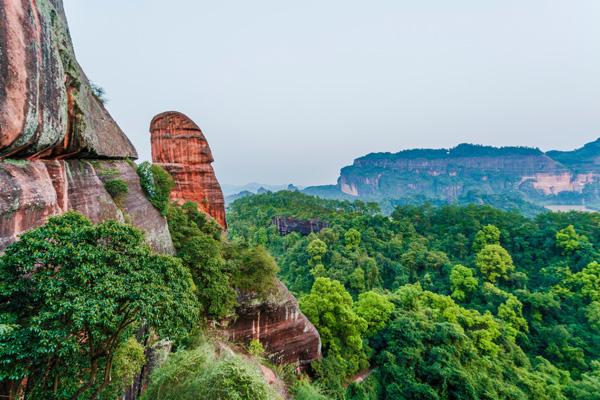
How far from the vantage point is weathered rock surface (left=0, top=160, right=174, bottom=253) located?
5.72 meters

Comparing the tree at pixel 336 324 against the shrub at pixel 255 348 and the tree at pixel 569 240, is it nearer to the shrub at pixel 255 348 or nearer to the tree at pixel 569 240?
the shrub at pixel 255 348

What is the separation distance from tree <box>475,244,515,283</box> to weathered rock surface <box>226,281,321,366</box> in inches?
905

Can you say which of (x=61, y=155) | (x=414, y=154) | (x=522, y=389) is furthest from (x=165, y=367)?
(x=414, y=154)

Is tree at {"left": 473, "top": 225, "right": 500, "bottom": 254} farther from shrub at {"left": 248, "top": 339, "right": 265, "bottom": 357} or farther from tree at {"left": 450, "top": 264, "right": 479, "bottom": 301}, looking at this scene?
shrub at {"left": 248, "top": 339, "right": 265, "bottom": 357}

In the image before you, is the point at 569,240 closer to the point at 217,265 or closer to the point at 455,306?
the point at 455,306

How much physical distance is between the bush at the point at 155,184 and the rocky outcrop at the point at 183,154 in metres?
3.15

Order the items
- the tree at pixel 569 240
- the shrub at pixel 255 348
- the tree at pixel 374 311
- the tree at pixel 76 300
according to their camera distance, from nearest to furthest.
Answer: the tree at pixel 76 300 → the shrub at pixel 255 348 → the tree at pixel 374 311 → the tree at pixel 569 240

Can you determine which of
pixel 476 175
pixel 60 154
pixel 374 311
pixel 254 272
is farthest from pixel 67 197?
pixel 476 175

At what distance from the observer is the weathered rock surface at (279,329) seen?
12.0m

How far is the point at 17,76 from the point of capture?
17.7ft

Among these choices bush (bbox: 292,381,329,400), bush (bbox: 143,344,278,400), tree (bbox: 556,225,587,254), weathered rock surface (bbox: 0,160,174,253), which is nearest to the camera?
bush (bbox: 143,344,278,400)

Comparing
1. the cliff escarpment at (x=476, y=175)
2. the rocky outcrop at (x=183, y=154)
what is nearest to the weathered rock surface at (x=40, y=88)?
the rocky outcrop at (x=183, y=154)

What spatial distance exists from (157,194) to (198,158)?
15.6ft

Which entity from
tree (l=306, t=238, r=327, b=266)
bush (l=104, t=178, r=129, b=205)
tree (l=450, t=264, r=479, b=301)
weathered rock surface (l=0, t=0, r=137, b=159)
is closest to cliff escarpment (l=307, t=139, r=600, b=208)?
tree (l=450, t=264, r=479, b=301)
